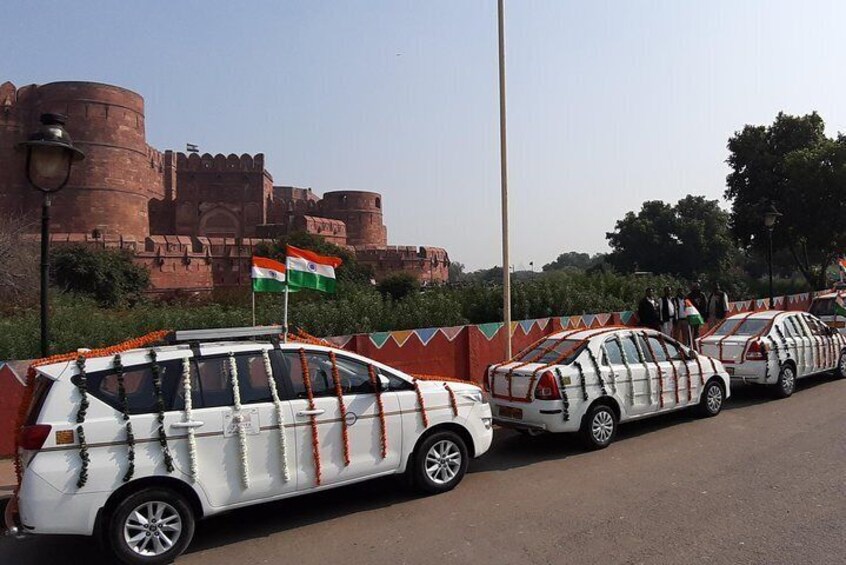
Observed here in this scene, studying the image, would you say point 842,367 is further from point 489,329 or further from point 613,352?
point 613,352

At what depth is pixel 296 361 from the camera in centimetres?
566

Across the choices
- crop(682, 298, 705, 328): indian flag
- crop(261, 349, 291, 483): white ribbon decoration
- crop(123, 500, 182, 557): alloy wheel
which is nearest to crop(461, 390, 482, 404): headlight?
crop(261, 349, 291, 483): white ribbon decoration

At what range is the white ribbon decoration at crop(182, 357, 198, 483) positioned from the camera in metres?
4.86

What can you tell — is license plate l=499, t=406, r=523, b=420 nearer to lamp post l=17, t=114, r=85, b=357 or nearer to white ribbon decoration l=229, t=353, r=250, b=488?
white ribbon decoration l=229, t=353, r=250, b=488

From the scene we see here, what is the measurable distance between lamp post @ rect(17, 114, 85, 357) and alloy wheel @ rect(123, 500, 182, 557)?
271 centimetres

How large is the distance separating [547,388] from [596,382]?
30.8 inches

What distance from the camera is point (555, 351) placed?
8.20m

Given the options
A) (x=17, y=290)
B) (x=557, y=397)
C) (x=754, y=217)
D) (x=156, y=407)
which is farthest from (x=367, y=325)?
(x=754, y=217)

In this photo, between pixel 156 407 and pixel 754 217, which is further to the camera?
pixel 754 217

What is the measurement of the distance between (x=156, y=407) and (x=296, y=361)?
1251mm

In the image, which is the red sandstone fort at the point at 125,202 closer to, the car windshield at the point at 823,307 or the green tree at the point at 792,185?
the green tree at the point at 792,185

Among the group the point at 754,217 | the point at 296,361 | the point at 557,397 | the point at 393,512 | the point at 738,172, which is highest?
the point at 738,172

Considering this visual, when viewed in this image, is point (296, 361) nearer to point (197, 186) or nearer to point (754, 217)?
point (754, 217)

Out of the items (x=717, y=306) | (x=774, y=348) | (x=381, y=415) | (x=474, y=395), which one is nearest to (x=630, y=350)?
(x=474, y=395)
